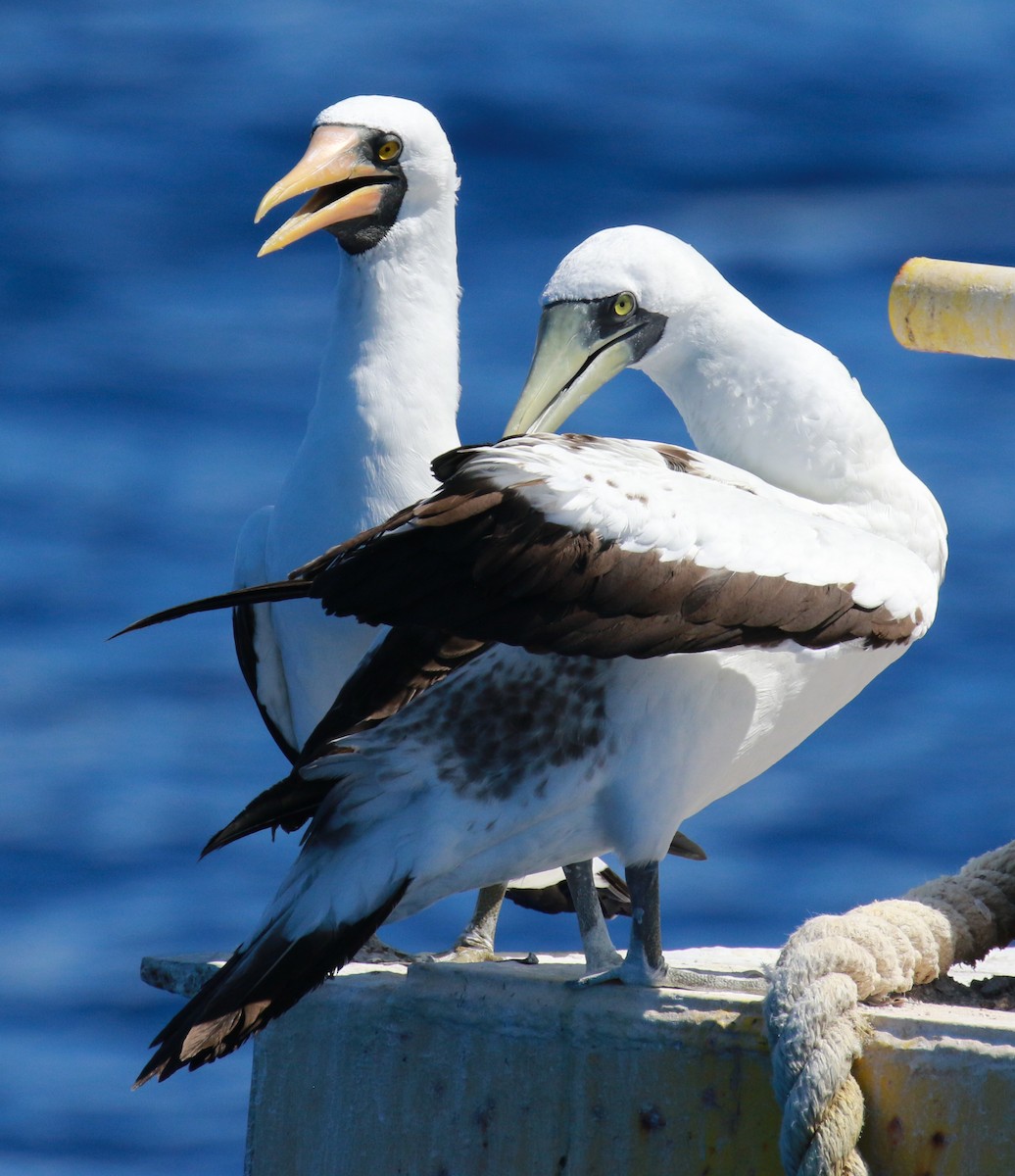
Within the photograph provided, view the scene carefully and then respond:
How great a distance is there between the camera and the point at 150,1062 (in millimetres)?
3152

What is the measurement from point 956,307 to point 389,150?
1697 mm

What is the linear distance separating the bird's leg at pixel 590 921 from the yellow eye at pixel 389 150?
1.85 m

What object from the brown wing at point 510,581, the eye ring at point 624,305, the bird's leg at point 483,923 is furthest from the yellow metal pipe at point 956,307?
the bird's leg at point 483,923

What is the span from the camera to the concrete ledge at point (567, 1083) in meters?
2.88

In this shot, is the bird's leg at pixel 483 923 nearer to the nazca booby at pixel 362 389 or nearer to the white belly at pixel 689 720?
the nazca booby at pixel 362 389

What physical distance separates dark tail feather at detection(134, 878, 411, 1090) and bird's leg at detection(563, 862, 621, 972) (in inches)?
26.0

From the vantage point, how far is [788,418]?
4074 millimetres

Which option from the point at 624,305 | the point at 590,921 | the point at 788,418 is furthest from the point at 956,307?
the point at 590,921

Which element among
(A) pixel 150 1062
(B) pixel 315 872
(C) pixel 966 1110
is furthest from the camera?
(B) pixel 315 872

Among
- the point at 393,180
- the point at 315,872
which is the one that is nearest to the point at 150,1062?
the point at 315,872

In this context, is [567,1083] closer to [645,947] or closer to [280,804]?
[645,947]

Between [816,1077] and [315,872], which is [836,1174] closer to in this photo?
[816,1077]

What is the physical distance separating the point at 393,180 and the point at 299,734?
1.41m

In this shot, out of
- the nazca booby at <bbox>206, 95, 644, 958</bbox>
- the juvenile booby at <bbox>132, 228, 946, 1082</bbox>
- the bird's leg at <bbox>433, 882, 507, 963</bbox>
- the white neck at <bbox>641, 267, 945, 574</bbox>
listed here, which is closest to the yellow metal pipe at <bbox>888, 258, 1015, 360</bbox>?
the white neck at <bbox>641, 267, 945, 574</bbox>
